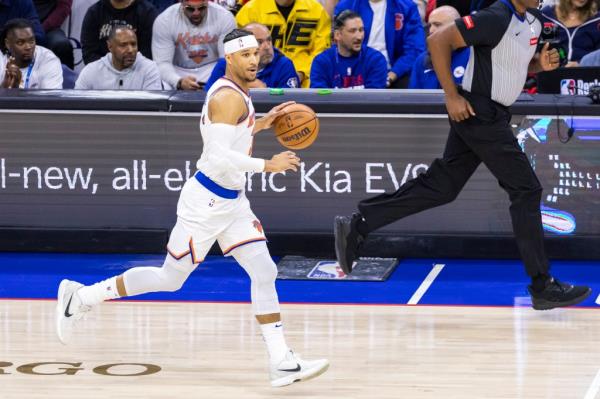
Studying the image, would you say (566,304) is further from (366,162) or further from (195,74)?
(195,74)

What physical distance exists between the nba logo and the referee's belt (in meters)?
3.78

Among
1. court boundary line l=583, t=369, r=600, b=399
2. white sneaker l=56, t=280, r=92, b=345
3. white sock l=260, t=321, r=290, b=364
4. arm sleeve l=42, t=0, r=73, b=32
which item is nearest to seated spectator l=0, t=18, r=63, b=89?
arm sleeve l=42, t=0, r=73, b=32

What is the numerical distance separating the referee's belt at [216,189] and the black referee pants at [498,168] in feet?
5.90

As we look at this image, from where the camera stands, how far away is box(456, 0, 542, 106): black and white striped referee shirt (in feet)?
24.8

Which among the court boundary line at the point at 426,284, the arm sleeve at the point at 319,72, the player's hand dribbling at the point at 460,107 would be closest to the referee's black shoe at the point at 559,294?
the court boundary line at the point at 426,284

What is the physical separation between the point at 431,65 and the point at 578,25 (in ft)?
4.87

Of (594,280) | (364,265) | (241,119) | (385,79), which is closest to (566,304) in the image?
(594,280)

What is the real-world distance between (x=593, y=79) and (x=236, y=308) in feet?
10.7

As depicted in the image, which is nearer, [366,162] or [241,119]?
[241,119]

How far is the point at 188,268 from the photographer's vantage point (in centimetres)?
681

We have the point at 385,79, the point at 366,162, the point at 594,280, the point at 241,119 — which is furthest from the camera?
the point at 385,79

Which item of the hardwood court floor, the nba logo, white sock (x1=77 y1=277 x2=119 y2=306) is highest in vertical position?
the nba logo

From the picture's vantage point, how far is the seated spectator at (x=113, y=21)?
11945 mm

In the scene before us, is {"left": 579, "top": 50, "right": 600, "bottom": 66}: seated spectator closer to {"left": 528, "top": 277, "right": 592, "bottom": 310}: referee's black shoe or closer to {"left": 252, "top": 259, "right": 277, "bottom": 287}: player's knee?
{"left": 528, "top": 277, "right": 592, "bottom": 310}: referee's black shoe
